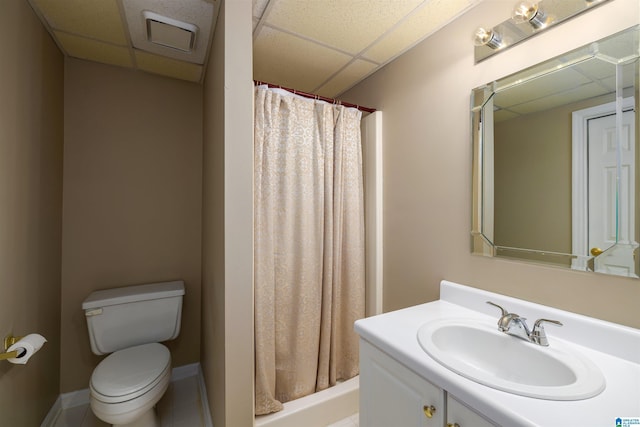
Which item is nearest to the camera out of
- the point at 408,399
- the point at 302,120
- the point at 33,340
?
the point at 408,399

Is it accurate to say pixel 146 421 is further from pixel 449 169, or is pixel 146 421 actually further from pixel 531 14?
pixel 531 14

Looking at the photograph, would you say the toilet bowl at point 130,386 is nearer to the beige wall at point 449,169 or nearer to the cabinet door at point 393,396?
the cabinet door at point 393,396

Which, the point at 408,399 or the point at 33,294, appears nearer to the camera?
the point at 408,399

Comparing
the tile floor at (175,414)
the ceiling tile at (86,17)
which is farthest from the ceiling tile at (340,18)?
the tile floor at (175,414)

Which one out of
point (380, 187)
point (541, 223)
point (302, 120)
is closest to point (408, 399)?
point (541, 223)

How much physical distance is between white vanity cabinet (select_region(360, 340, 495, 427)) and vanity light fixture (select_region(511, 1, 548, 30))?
4.49 ft

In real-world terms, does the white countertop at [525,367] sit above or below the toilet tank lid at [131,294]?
above

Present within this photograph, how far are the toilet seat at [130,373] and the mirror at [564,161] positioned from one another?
5.91 feet

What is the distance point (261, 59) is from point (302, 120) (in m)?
0.55

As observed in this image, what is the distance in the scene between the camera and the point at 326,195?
1.64 meters

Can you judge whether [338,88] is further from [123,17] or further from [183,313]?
[183,313]

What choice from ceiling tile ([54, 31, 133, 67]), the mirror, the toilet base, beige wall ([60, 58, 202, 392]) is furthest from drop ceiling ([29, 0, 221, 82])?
the toilet base

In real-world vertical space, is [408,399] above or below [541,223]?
below

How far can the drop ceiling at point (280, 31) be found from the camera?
4.16ft
